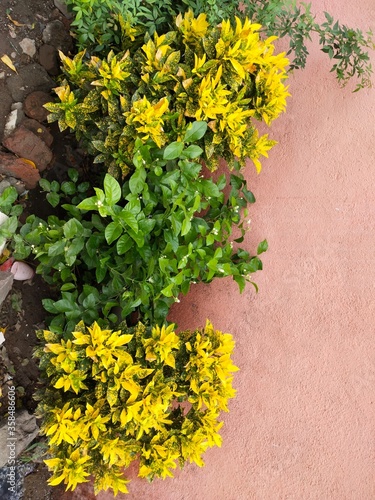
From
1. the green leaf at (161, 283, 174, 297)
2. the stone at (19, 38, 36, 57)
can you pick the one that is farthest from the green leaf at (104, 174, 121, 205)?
the stone at (19, 38, 36, 57)

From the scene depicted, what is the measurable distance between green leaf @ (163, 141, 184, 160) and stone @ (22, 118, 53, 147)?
2.30ft

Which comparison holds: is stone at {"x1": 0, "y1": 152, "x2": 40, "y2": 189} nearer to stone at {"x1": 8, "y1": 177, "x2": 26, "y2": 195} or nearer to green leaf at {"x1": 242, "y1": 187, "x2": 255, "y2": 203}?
stone at {"x1": 8, "y1": 177, "x2": 26, "y2": 195}

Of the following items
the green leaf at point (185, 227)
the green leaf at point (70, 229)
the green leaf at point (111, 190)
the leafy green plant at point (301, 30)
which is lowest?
the green leaf at point (70, 229)

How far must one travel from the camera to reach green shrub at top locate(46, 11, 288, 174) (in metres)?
1.82

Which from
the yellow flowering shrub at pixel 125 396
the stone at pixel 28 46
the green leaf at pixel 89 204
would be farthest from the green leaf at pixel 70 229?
the stone at pixel 28 46

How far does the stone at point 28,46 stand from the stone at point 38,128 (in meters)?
0.31

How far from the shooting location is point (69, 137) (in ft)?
7.49

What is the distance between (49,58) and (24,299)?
1.09 m

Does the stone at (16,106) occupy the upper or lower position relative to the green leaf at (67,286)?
upper

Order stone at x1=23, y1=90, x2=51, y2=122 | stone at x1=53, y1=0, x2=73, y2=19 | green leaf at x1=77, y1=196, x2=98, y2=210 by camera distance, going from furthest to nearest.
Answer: stone at x1=53, y1=0, x2=73, y2=19 → stone at x1=23, y1=90, x2=51, y2=122 → green leaf at x1=77, y1=196, x2=98, y2=210

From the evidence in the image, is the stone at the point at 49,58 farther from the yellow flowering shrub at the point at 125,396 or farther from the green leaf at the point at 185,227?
the yellow flowering shrub at the point at 125,396

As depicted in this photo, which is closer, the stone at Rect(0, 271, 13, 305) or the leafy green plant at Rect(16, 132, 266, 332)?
the leafy green plant at Rect(16, 132, 266, 332)

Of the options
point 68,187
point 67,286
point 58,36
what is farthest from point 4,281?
point 58,36

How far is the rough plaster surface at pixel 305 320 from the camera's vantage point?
2225mm
